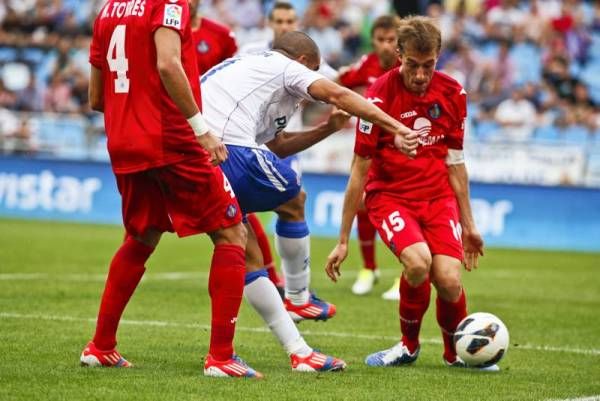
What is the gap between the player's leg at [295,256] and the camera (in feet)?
29.7

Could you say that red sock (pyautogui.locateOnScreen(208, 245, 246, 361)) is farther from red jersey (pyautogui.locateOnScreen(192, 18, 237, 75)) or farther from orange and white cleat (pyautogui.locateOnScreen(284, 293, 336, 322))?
red jersey (pyautogui.locateOnScreen(192, 18, 237, 75))

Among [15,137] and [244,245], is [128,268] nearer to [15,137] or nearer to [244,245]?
[244,245]

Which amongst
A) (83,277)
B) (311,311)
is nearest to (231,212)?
(311,311)

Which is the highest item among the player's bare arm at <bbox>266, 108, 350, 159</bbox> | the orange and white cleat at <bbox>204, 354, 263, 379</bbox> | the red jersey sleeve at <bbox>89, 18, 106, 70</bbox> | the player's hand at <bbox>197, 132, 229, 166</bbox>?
the red jersey sleeve at <bbox>89, 18, 106, 70</bbox>

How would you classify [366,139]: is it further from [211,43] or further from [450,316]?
[211,43]

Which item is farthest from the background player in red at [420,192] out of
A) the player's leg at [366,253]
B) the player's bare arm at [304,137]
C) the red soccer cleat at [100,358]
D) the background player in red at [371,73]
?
the player's leg at [366,253]

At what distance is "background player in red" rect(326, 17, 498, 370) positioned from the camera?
7.42 m

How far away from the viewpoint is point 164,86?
21.1ft

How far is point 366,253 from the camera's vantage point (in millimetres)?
12617

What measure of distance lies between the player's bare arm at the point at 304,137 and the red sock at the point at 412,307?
1.11 m

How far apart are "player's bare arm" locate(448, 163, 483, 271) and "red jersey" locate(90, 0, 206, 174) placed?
6.21ft

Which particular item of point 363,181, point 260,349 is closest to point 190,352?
point 260,349

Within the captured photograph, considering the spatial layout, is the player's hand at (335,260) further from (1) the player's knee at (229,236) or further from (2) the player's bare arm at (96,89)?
(2) the player's bare arm at (96,89)

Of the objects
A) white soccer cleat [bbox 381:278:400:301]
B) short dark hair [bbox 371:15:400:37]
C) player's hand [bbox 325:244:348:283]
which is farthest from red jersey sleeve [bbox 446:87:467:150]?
white soccer cleat [bbox 381:278:400:301]
